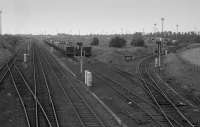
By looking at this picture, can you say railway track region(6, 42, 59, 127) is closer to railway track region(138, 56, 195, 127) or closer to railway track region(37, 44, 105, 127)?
railway track region(37, 44, 105, 127)

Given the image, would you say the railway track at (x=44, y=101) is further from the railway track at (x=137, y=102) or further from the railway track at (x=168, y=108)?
the railway track at (x=168, y=108)

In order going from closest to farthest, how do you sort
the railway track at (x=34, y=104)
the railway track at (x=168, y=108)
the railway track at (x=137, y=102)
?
the railway track at (x=34, y=104)
the railway track at (x=168, y=108)
the railway track at (x=137, y=102)

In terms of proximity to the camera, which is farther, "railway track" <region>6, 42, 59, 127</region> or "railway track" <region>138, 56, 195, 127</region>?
"railway track" <region>138, 56, 195, 127</region>

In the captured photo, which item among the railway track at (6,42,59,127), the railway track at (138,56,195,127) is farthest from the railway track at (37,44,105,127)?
the railway track at (138,56,195,127)

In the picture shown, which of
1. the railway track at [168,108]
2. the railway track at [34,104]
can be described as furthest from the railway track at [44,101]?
the railway track at [168,108]

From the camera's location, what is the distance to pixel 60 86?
72.6ft

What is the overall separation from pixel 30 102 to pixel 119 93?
236 inches

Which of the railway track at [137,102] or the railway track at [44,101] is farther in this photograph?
the railway track at [137,102]

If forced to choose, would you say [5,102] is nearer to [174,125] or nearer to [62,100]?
[62,100]

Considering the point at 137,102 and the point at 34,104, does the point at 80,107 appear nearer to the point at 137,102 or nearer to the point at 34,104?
the point at 34,104

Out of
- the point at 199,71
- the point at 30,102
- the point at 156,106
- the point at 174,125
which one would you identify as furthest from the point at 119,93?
the point at 199,71

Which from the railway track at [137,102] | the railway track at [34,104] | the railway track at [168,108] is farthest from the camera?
the railway track at [137,102]

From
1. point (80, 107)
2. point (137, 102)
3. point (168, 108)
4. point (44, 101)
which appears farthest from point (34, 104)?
point (168, 108)

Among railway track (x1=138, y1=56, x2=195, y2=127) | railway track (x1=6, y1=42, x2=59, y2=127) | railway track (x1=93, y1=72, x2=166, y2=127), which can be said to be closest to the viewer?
railway track (x1=6, y1=42, x2=59, y2=127)
